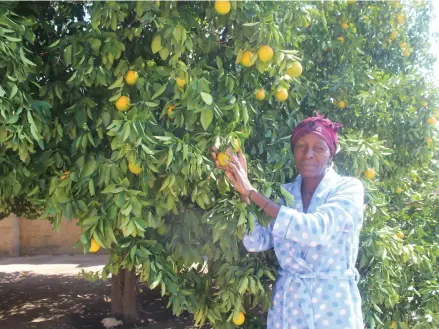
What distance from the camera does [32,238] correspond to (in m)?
9.57

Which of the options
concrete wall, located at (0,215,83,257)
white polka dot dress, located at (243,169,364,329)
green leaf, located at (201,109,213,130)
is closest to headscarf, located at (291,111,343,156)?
white polka dot dress, located at (243,169,364,329)

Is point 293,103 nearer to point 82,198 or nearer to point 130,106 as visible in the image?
point 130,106

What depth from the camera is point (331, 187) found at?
6.91 ft

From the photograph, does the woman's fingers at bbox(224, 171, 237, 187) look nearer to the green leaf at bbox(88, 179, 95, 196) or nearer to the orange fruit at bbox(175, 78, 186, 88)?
the orange fruit at bbox(175, 78, 186, 88)

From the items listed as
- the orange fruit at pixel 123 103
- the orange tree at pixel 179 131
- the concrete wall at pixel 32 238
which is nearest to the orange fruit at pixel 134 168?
the orange tree at pixel 179 131

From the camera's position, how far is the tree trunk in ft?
15.2

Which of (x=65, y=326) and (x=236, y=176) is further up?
(x=236, y=176)

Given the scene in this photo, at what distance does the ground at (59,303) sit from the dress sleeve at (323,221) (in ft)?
10.5

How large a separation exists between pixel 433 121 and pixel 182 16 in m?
1.95

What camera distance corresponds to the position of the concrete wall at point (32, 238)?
30.2 ft

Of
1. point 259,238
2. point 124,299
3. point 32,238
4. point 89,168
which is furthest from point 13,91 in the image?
point 32,238

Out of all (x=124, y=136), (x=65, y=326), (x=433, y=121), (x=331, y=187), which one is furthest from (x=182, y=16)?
(x=65, y=326)

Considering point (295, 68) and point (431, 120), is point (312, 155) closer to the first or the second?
point (295, 68)

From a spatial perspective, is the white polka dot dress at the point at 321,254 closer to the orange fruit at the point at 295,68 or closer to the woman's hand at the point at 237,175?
the woman's hand at the point at 237,175
